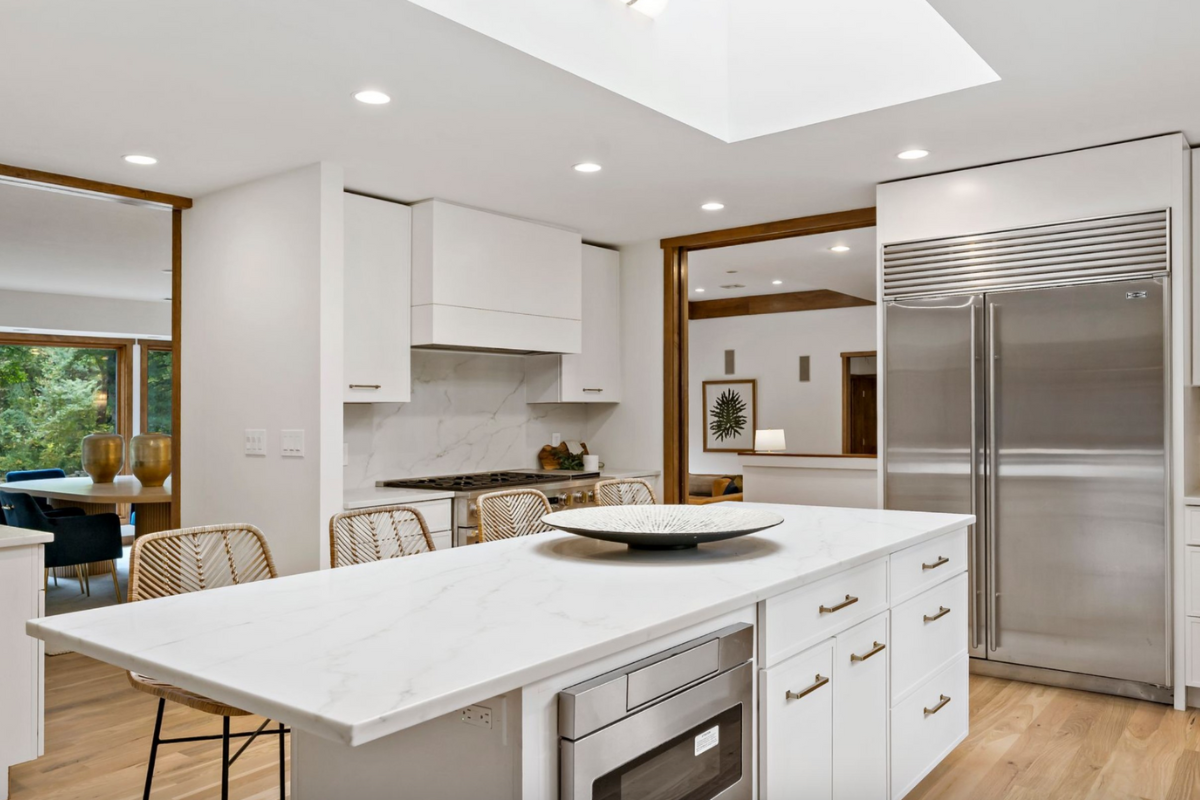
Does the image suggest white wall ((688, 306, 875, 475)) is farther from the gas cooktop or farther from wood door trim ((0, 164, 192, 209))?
wood door trim ((0, 164, 192, 209))

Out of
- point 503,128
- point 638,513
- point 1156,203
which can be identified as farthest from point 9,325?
point 1156,203

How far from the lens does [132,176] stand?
3.89 metres

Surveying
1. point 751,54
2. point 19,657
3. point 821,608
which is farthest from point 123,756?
point 751,54

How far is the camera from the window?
22.6 feet

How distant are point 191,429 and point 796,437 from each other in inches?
276

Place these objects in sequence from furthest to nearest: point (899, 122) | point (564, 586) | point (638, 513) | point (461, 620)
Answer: point (899, 122) → point (638, 513) → point (564, 586) → point (461, 620)

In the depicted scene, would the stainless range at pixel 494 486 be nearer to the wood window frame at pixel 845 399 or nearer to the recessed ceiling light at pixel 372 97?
the recessed ceiling light at pixel 372 97

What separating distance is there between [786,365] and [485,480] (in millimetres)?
5960

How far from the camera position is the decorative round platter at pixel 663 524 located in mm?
2016

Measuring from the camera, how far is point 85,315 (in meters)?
6.95

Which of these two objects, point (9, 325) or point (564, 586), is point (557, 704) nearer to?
point (564, 586)

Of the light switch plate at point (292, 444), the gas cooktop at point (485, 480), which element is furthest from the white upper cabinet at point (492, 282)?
→ the light switch plate at point (292, 444)

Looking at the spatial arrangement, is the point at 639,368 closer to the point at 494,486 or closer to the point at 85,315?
the point at 494,486

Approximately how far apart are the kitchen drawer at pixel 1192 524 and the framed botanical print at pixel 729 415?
22.6 ft
